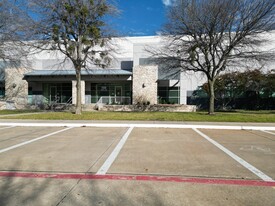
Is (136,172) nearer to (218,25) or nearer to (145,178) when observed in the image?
(145,178)

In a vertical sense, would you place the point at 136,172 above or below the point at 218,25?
below

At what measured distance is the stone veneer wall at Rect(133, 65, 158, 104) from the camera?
26.6 m

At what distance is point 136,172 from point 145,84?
72.2 feet

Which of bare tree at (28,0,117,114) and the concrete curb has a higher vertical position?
bare tree at (28,0,117,114)

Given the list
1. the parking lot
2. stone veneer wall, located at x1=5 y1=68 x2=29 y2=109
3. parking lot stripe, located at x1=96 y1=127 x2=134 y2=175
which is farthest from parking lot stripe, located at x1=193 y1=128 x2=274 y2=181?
stone veneer wall, located at x1=5 y1=68 x2=29 y2=109

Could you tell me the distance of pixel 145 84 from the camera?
2670 cm

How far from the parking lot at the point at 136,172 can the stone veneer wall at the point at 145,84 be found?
709 inches

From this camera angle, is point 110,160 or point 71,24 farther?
point 71,24

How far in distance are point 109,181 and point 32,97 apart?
2699 centimetres

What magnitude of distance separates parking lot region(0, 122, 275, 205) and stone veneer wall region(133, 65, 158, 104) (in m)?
18.0

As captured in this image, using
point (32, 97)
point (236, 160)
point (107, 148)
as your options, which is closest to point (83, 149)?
point (107, 148)

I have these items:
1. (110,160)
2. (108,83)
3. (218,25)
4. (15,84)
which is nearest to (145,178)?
(110,160)

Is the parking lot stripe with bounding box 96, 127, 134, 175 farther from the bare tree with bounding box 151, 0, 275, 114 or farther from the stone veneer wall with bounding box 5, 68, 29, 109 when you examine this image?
the stone veneer wall with bounding box 5, 68, 29, 109

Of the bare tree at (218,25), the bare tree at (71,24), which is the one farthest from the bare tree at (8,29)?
the bare tree at (218,25)
